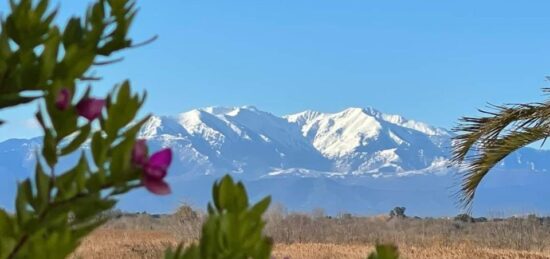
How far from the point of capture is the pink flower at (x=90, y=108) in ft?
5.32

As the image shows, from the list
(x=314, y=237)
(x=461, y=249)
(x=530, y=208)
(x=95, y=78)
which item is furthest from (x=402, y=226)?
(x=95, y=78)

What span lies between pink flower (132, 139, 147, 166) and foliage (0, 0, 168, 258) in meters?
0.01

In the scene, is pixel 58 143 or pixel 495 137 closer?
pixel 58 143

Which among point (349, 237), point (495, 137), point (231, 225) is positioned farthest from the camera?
point (349, 237)

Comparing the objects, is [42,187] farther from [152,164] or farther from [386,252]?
[386,252]

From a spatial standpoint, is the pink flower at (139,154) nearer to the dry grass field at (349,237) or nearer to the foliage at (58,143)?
the foliage at (58,143)

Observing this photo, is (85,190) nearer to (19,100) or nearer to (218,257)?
(218,257)

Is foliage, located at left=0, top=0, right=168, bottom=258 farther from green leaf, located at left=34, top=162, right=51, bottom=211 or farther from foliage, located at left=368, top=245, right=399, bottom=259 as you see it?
foliage, located at left=368, top=245, right=399, bottom=259

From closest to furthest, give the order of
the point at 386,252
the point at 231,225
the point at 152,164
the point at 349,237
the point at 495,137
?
the point at 152,164
the point at 231,225
the point at 386,252
the point at 495,137
the point at 349,237

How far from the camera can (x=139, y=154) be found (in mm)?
1537

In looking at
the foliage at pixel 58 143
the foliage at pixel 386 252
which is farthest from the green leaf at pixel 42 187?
the foliage at pixel 386 252

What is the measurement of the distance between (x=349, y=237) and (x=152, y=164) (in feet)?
64.4

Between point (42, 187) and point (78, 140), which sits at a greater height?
point (78, 140)

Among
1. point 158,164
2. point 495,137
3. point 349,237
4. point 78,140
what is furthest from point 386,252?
point 349,237
